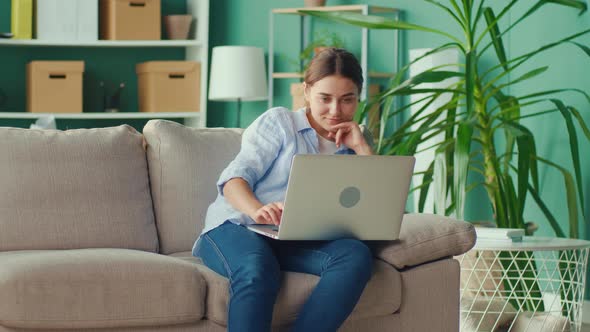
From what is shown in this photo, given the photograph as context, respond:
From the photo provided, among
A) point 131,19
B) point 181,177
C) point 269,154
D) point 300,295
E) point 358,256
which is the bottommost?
point 300,295

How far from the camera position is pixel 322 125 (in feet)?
8.89

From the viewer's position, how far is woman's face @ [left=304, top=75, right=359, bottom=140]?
2631 millimetres

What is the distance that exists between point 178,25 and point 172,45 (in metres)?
0.12

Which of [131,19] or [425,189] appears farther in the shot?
[131,19]

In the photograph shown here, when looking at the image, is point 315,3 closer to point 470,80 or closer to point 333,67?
point 470,80

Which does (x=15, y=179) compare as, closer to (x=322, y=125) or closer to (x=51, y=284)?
(x=51, y=284)

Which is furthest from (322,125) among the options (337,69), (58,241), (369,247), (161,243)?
(58,241)

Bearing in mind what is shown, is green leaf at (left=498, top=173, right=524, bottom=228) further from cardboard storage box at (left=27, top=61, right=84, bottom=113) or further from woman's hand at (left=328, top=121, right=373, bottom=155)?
cardboard storage box at (left=27, top=61, right=84, bottom=113)

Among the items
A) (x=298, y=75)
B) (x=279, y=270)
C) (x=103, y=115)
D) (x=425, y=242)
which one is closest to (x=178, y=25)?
(x=103, y=115)

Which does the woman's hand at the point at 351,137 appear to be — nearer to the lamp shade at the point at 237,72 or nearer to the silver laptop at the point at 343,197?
the silver laptop at the point at 343,197

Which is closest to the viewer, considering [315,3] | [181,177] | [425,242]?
[425,242]

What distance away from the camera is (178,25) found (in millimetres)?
5582

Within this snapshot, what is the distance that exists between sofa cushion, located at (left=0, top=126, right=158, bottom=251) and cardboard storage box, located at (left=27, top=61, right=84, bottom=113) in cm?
247

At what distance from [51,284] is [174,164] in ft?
2.64
